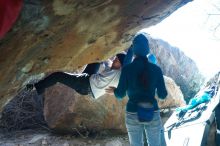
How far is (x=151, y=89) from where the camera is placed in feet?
13.5

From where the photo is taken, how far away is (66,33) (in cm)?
348

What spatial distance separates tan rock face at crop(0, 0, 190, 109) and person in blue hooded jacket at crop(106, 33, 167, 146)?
380mm

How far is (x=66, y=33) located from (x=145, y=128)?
1531 millimetres

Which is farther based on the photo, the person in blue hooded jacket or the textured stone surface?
the textured stone surface

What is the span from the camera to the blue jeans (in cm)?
423

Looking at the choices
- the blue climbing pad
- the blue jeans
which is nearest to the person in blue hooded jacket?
the blue jeans

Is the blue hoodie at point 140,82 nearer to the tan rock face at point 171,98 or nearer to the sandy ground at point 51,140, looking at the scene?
the sandy ground at point 51,140

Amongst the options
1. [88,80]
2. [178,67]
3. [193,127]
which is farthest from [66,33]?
[178,67]

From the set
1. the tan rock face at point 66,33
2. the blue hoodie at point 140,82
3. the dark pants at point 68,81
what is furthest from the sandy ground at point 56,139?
the blue hoodie at point 140,82

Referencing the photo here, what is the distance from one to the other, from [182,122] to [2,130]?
16.6ft

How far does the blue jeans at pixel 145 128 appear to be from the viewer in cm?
423

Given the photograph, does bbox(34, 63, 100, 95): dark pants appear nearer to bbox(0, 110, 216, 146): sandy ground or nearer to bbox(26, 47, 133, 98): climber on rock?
bbox(26, 47, 133, 98): climber on rock

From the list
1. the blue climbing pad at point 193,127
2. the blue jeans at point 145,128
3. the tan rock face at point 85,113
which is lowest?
the tan rock face at point 85,113

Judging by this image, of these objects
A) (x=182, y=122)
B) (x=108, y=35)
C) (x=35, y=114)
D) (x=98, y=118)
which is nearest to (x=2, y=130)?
(x=35, y=114)
